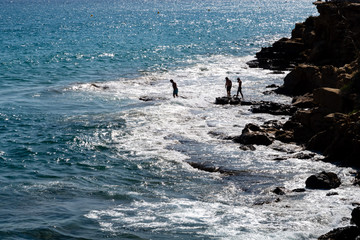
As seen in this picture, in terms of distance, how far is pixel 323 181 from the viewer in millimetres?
Answer: 19062

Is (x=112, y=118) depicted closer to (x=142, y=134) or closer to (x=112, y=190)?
(x=142, y=134)

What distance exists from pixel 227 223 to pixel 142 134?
11.6 m

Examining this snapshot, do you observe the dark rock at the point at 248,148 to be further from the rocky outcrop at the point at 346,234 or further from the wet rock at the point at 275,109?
the rocky outcrop at the point at 346,234

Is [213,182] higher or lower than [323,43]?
lower

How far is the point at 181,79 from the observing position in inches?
1737

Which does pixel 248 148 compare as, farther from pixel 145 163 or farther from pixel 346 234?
pixel 346 234

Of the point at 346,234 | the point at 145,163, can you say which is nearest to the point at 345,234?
the point at 346,234

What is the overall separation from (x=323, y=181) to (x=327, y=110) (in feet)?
22.0

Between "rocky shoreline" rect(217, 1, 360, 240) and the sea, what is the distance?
0.72 metres

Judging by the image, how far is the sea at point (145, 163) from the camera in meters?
16.7

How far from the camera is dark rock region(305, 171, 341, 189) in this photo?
1905 centimetres

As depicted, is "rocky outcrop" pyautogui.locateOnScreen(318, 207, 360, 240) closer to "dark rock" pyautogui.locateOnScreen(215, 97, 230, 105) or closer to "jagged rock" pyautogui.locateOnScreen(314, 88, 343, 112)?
"jagged rock" pyautogui.locateOnScreen(314, 88, 343, 112)

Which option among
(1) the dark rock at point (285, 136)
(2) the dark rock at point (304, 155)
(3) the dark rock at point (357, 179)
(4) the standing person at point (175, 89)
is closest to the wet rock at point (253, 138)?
(1) the dark rock at point (285, 136)

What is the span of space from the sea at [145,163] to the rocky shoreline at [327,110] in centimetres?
72
